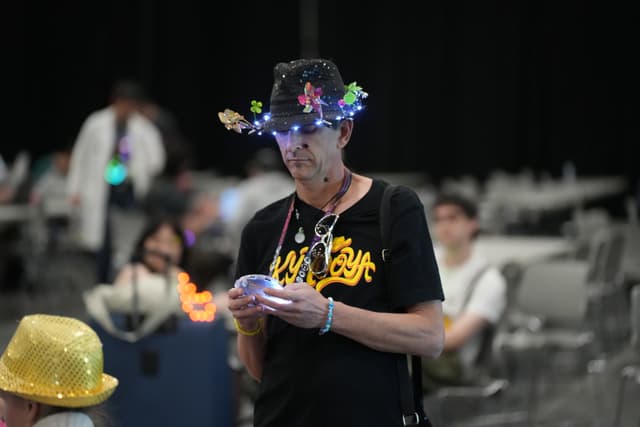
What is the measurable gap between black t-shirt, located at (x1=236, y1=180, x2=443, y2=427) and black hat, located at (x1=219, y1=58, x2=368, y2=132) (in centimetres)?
19

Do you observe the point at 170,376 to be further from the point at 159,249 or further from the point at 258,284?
the point at 258,284

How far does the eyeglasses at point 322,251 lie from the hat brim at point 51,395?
1.59 ft

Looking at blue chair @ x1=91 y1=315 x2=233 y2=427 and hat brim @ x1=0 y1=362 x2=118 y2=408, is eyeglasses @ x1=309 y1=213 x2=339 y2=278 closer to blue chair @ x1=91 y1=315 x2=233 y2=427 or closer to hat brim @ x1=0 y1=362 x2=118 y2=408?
hat brim @ x1=0 y1=362 x2=118 y2=408

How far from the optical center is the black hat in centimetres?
221

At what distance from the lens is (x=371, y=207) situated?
2.24 m

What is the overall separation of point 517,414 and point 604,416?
17.2 inches

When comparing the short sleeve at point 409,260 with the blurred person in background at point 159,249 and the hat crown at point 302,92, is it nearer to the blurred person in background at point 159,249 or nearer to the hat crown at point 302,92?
the hat crown at point 302,92

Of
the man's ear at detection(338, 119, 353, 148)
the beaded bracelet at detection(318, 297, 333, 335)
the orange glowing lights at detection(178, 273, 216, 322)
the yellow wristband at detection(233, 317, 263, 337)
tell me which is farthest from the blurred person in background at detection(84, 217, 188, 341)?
the beaded bracelet at detection(318, 297, 333, 335)

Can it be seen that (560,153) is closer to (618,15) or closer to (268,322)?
(618,15)

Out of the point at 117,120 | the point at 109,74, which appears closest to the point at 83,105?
the point at 109,74

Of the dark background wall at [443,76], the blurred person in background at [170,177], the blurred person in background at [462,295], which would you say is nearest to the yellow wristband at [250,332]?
the blurred person in background at [462,295]

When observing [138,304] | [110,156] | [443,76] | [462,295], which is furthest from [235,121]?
[443,76]

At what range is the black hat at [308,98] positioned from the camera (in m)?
2.21

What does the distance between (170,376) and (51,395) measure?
192 centimetres
